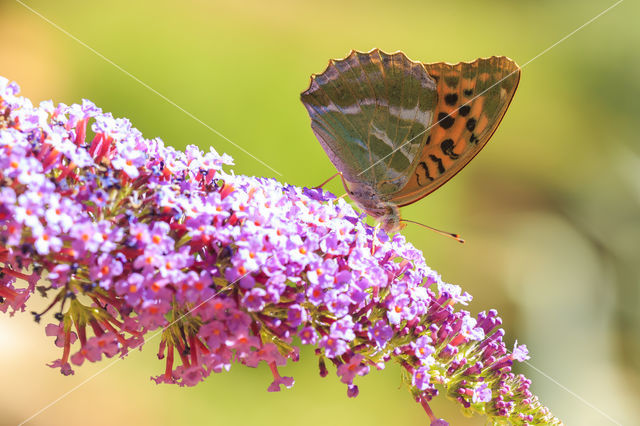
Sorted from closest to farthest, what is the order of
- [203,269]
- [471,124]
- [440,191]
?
[203,269] < [471,124] < [440,191]

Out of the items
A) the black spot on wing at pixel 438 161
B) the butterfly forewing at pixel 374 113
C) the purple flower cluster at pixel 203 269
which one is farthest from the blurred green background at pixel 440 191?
the purple flower cluster at pixel 203 269

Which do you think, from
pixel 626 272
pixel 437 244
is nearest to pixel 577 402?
pixel 626 272

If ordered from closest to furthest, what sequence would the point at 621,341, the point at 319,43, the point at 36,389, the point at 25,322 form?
the point at 36,389
the point at 25,322
the point at 621,341
the point at 319,43

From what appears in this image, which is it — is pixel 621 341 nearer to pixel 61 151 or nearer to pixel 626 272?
pixel 626 272

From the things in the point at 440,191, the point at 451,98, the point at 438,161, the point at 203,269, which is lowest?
the point at 203,269

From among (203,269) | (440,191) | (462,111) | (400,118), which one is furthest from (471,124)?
(440,191)

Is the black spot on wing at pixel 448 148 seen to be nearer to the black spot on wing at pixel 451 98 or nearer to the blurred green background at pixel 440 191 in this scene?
the black spot on wing at pixel 451 98

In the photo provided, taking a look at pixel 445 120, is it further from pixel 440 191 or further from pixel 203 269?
pixel 440 191
